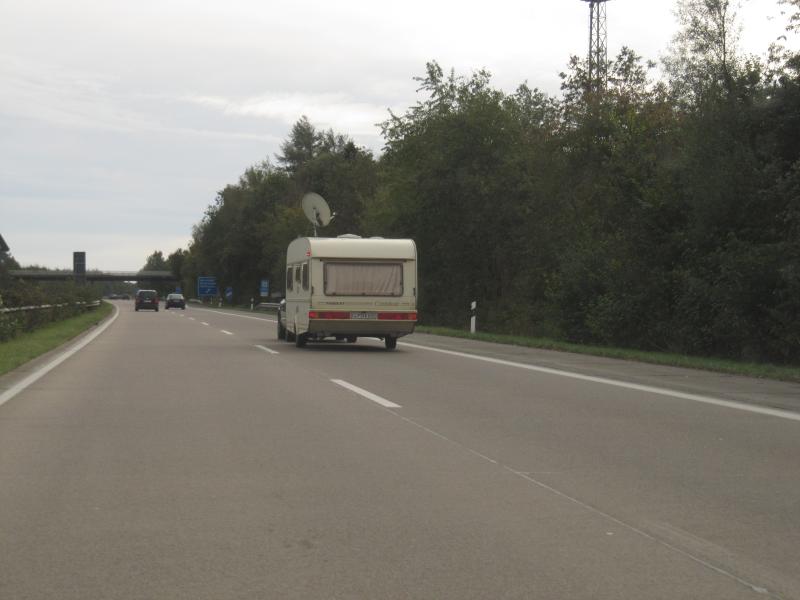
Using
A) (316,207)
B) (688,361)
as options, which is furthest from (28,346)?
(316,207)

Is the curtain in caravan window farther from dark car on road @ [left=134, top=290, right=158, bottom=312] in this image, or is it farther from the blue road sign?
the blue road sign

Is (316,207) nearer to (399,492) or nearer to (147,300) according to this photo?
(147,300)

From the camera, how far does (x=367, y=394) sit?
12.3 m

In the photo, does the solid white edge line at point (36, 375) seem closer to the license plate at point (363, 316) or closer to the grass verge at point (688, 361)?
the license plate at point (363, 316)

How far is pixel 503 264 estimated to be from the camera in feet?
151

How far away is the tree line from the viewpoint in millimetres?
20078

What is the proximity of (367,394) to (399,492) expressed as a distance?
594 cm

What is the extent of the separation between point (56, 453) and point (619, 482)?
174 inches

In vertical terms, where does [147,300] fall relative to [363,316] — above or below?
below

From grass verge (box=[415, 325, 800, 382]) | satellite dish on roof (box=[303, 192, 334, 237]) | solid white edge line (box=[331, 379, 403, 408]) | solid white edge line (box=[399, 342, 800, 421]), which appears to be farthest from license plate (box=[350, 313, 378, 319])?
satellite dish on roof (box=[303, 192, 334, 237])

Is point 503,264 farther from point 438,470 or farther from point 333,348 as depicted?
point 438,470

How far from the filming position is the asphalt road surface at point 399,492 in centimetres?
451

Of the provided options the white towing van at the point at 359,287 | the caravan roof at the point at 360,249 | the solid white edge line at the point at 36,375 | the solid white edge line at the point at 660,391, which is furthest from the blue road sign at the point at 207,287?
the solid white edge line at the point at 660,391

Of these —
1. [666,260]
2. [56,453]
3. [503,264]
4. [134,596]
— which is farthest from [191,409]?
[503,264]
